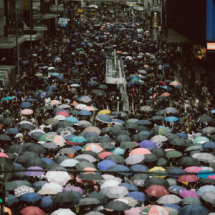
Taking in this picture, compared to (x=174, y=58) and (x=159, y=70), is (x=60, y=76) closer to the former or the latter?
(x=159, y=70)

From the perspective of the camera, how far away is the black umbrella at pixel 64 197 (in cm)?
1264

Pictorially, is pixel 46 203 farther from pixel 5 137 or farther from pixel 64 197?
pixel 5 137

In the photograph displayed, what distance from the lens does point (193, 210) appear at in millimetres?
12180

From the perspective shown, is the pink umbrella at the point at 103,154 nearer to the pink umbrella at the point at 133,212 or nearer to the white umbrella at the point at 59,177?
the white umbrella at the point at 59,177

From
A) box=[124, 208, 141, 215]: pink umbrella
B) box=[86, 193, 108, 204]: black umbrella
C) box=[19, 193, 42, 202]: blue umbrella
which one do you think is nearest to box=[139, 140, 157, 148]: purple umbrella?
box=[86, 193, 108, 204]: black umbrella

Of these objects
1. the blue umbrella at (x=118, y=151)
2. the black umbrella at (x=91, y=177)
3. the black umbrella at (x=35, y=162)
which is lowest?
the blue umbrella at (x=118, y=151)

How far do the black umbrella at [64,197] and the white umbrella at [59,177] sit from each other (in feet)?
4.83

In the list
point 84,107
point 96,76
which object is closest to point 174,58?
point 96,76

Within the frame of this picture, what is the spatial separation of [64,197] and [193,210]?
11.2 feet

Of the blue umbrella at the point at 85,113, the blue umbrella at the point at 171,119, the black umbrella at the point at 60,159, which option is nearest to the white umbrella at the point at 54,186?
the black umbrella at the point at 60,159

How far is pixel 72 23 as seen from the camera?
110 meters

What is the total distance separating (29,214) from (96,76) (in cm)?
2541

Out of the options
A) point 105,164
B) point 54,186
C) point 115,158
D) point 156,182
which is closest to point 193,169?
point 156,182

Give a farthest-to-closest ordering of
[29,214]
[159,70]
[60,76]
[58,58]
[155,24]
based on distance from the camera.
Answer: [155,24] < [58,58] < [159,70] < [60,76] < [29,214]
